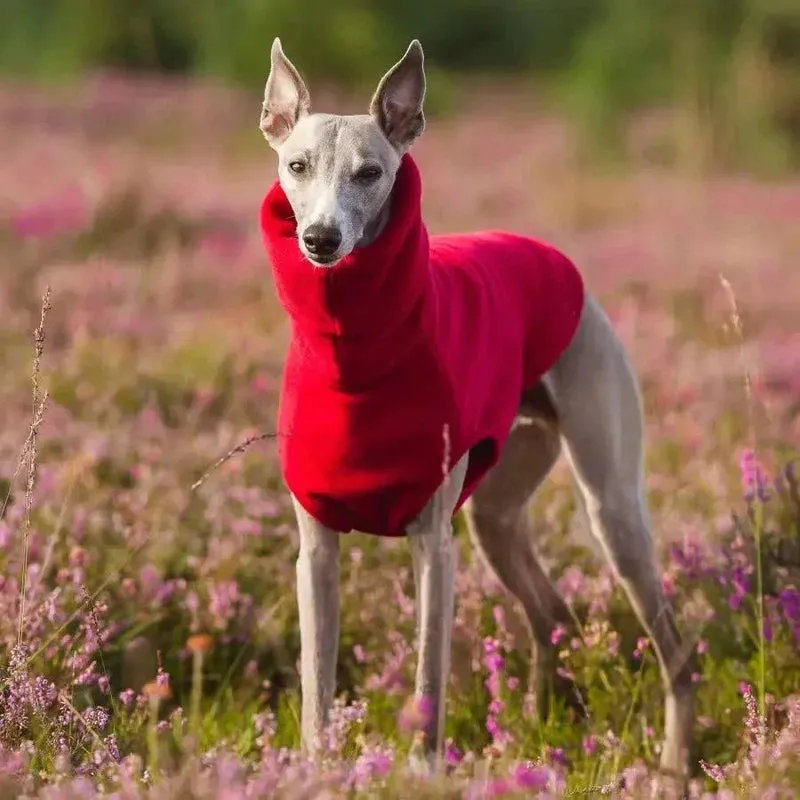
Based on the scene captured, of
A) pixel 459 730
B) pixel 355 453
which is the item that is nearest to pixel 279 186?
pixel 355 453

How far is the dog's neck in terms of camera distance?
10.3ft

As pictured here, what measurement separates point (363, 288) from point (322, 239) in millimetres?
242

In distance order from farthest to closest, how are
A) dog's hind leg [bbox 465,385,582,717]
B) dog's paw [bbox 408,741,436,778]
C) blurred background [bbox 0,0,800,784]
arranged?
dog's hind leg [bbox 465,385,582,717]
blurred background [bbox 0,0,800,784]
dog's paw [bbox 408,741,436,778]

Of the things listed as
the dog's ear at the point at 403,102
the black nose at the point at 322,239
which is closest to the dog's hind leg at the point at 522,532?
the dog's ear at the point at 403,102

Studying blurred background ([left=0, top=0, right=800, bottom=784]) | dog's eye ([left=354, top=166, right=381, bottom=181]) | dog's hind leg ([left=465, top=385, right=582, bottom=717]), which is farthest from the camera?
dog's hind leg ([left=465, top=385, right=582, bottom=717])

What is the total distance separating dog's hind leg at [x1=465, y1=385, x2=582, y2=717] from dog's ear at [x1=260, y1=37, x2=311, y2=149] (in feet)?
4.38

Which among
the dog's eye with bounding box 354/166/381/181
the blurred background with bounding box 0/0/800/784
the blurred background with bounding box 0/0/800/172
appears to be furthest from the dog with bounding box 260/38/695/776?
the blurred background with bounding box 0/0/800/172

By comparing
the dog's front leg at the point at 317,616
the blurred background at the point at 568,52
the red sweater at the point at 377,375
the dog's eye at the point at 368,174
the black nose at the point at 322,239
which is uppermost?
the blurred background at the point at 568,52

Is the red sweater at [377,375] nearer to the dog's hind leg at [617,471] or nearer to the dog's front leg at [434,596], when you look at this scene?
the dog's front leg at [434,596]

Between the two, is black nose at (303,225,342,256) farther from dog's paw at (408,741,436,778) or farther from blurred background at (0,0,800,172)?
blurred background at (0,0,800,172)

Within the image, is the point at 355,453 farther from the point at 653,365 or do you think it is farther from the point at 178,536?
the point at 653,365

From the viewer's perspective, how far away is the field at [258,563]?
2758 millimetres

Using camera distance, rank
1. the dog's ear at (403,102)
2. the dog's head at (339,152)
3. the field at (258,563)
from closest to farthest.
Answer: the field at (258,563) → the dog's head at (339,152) → the dog's ear at (403,102)

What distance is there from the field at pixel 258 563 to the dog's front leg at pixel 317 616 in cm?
10
